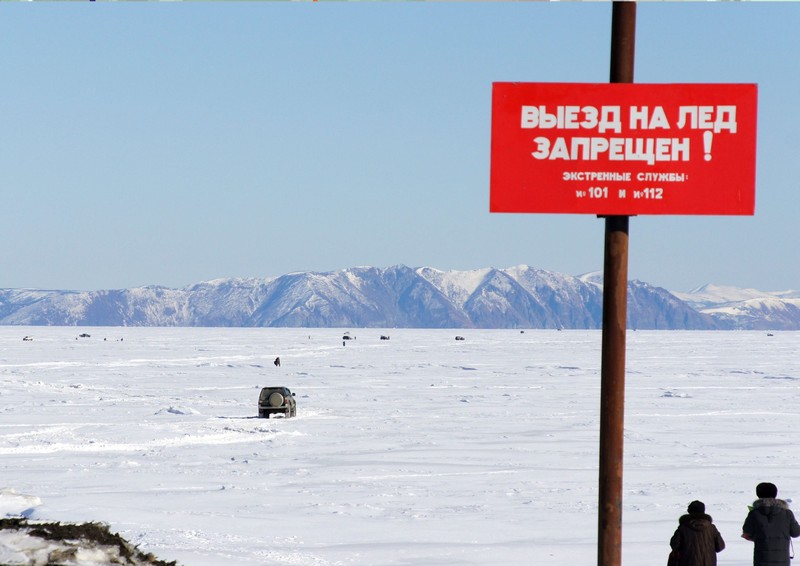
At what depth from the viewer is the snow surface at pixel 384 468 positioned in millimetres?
15266

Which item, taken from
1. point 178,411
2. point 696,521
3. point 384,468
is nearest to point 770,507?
point 696,521

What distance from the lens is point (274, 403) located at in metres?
34.0

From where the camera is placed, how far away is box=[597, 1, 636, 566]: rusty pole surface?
7312mm

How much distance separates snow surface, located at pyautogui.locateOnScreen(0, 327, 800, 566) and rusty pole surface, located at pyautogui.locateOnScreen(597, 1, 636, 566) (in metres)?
4.24

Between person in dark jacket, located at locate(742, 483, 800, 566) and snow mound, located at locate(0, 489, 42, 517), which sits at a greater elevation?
person in dark jacket, located at locate(742, 483, 800, 566)

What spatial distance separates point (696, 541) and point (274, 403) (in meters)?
26.4

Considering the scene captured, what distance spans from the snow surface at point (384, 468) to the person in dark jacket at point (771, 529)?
4923 mm

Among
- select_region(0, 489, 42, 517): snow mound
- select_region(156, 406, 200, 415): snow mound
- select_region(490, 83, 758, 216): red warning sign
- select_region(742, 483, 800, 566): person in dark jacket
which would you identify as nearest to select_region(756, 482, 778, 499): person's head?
select_region(742, 483, 800, 566): person in dark jacket

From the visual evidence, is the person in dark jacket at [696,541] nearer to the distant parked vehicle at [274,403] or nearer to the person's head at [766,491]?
the person's head at [766,491]

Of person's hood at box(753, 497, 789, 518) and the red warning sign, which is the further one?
person's hood at box(753, 497, 789, 518)

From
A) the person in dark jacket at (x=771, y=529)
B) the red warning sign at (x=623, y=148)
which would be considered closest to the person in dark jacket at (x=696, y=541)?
the person in dark jacket at (x=771, y=529)

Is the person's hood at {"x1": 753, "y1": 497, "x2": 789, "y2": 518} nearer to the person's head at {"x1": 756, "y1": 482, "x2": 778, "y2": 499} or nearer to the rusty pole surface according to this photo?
the person's head at {"x1": 756, "y1": 482, "x2": 778, "y2": 499}

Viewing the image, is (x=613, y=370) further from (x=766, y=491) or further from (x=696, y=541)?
(x=766, y=491)

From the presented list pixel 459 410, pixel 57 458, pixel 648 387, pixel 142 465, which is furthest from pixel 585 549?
pixel 648 387
